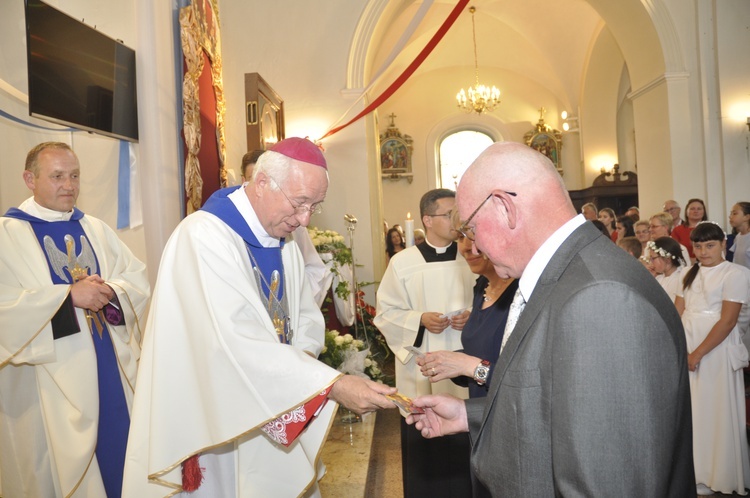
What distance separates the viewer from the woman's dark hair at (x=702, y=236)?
437cm

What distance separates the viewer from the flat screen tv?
361cm

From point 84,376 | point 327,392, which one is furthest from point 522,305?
point 84,376

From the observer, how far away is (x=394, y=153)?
59.7 ft

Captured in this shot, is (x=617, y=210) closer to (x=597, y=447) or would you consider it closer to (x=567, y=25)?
(x=567, y=25)

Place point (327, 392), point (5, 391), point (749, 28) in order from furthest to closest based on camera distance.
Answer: point (749, 28) < point (5, 391) < point (327, 392)

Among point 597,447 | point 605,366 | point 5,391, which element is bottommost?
point 5,391

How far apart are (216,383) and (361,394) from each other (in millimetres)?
495

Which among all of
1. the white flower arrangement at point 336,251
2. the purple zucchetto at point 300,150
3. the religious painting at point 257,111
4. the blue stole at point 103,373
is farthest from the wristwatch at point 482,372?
the religious painting at point 257,111

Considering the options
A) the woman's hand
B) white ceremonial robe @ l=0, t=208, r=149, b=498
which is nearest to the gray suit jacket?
the woman's hand

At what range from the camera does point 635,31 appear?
10.1 metres

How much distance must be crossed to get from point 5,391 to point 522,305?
2.70m

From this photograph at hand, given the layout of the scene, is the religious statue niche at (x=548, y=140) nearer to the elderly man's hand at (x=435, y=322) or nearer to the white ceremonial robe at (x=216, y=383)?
the elderly man's hand at (x=435, y=322)

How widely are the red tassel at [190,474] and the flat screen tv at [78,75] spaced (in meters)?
2.27

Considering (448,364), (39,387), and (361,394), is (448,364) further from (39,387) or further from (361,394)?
(39,387)
